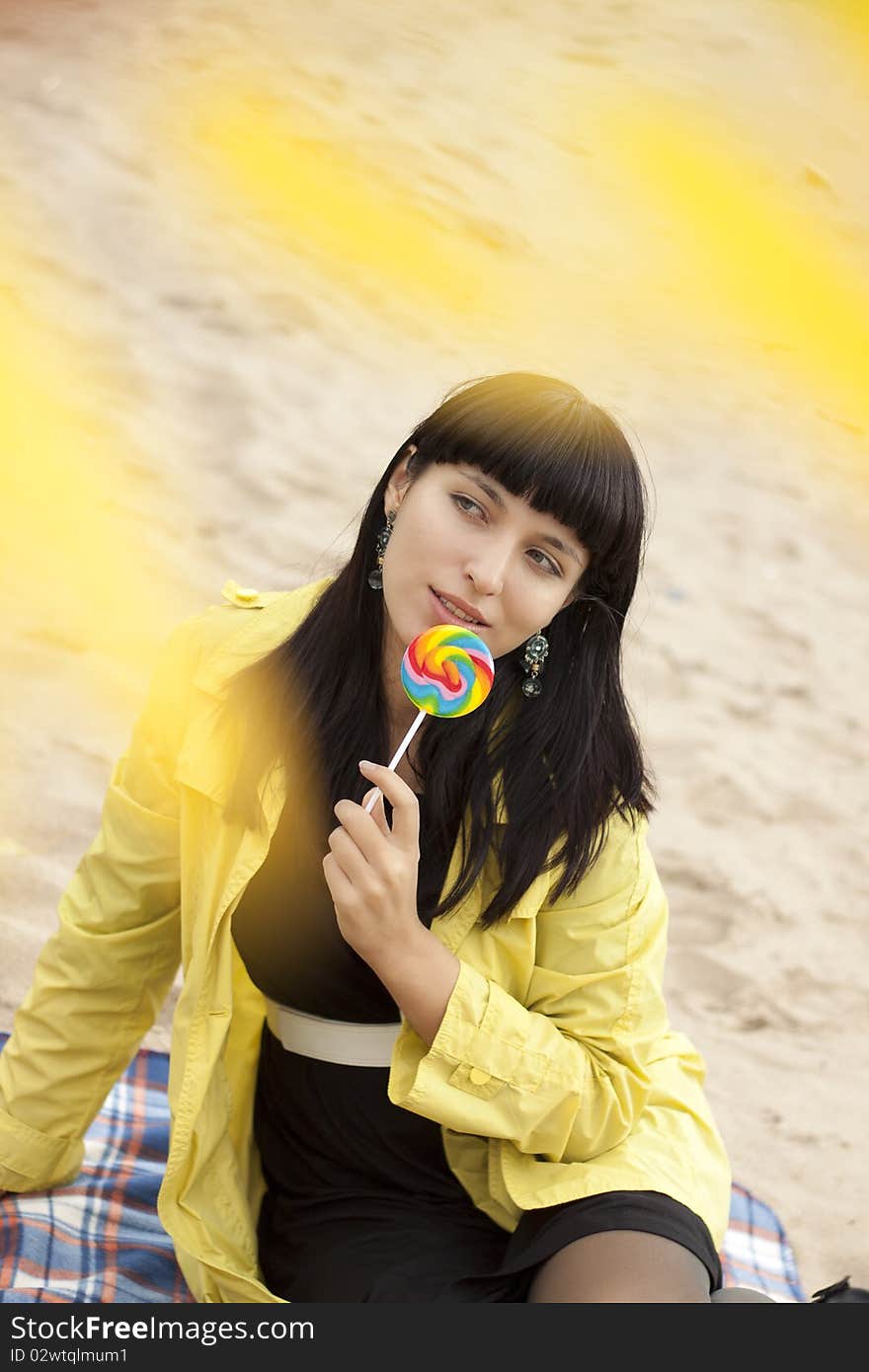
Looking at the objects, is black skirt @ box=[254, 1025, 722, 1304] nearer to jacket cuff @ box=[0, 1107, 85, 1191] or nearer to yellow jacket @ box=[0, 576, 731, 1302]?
yellow jacket @ box=[0, 576, 731, 1302]

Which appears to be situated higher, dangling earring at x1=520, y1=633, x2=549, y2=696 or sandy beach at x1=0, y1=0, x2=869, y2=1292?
dangling earring at x1=520, y1=633, x2=549, y2=696

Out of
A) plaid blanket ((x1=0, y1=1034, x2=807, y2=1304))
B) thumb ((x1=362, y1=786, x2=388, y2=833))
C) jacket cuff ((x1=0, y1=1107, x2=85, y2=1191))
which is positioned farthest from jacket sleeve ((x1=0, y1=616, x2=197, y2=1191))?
thumb ((x1=362, y1=786, x2=388, y2=833))

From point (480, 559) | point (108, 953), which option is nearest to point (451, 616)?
point (480, 559)

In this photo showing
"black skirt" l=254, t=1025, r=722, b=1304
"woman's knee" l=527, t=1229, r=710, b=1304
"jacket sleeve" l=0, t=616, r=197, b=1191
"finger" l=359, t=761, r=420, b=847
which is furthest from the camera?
"jacket sleeve" l=0, t=616, r=197, b=1191

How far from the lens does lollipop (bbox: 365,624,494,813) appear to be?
64.5 inches

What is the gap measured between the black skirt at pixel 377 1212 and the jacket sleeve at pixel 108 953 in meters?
0.23

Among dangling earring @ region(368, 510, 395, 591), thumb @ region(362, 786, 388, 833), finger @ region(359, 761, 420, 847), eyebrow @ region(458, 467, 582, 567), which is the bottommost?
thumb @ region(362, 786, 388, 833)

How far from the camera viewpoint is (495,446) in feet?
5.43

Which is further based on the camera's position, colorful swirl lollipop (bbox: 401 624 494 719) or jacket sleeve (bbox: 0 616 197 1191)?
jacket sleeve (bbox: 0 616 197 1191)

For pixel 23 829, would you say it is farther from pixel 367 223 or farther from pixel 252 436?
pixel 367 223

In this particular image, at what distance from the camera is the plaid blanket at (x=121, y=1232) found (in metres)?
2.00

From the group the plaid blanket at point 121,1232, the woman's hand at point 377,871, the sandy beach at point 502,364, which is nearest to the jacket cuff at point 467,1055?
the woman's hand at point 377,871

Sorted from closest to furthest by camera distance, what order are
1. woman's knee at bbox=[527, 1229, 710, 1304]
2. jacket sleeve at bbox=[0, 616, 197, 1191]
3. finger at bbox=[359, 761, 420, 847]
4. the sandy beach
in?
finger at bbox=[359, 761, 420, 847] → woman's knee at bbox=[527, 1229, 710, 1304] → jacket sleeve at bbox=[0, 616, 197, 1191] → the sandy beach

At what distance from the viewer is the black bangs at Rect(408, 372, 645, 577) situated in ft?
5.41
